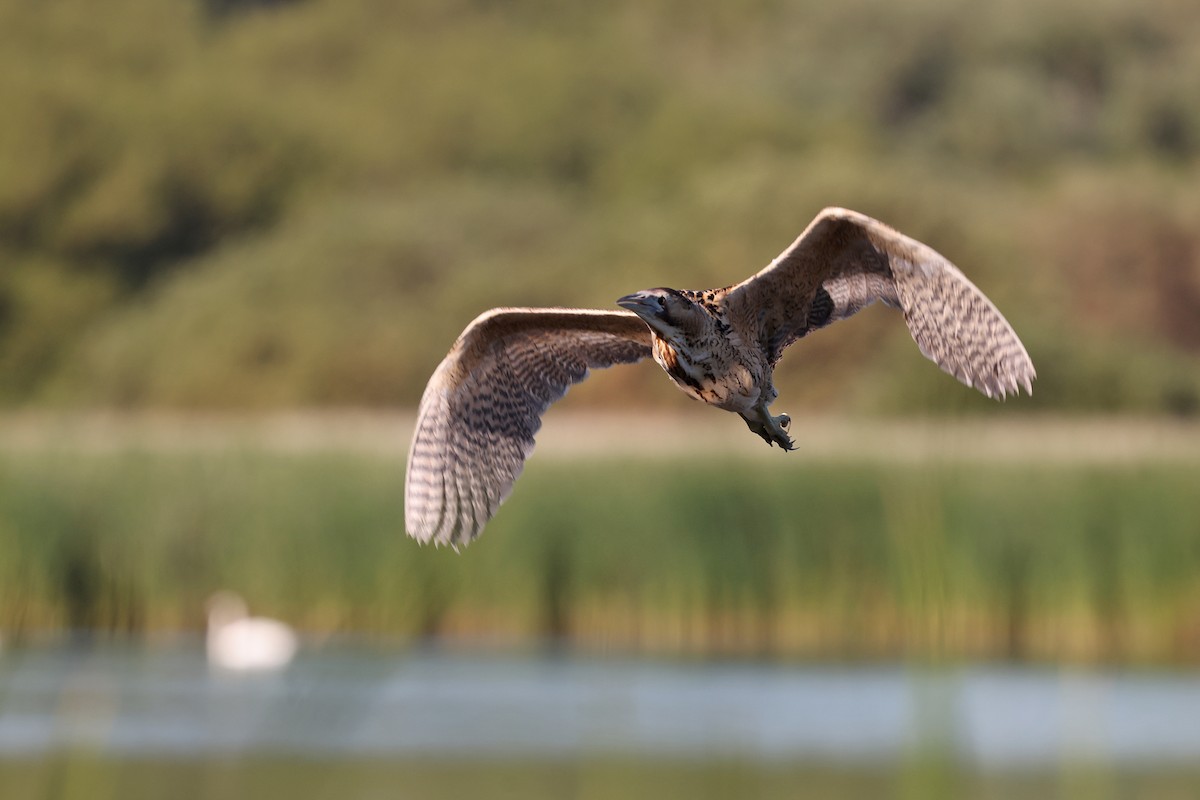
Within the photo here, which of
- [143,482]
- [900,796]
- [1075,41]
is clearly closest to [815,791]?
[900,796]

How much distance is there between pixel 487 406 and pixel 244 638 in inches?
447

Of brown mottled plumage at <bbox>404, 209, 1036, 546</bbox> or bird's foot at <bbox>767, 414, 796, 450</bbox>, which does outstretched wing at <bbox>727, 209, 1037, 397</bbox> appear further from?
bird's foot at <bbox>767, 414, 796, 450</bbox>

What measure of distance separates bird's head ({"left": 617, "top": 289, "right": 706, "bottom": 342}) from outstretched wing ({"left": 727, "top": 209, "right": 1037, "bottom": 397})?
0.27m

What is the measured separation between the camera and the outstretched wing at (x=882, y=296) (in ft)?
20.9

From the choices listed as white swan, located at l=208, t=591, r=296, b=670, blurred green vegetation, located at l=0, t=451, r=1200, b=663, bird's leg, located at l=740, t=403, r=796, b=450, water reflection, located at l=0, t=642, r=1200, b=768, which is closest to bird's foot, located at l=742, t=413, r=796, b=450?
bird's leg, located at l=740, t=403, r=796, b=450

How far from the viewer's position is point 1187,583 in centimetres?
1800

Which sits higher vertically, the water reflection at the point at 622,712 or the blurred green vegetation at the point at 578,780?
the water reflection at the point at 622,712

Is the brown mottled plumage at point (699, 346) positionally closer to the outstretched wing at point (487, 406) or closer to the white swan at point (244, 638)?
the outstretched wing at point (487, 406)

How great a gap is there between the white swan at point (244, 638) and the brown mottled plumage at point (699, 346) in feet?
35.9

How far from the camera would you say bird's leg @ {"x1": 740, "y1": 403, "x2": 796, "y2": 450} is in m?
6.14

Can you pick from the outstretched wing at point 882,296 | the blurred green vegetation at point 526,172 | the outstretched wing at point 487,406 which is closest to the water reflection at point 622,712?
the outstretched wing at point 487,406

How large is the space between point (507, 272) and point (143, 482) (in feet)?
63.7

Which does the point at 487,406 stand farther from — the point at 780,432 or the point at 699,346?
the point at 780,432

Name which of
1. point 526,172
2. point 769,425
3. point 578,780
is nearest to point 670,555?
point 578,780
